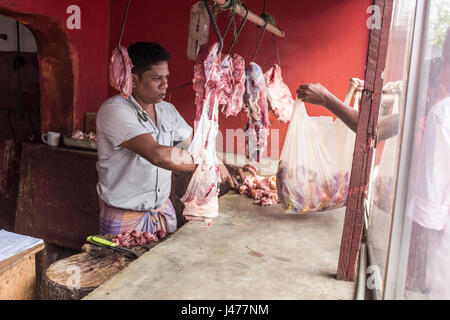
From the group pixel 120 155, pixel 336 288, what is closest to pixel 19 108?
pixel 120 155

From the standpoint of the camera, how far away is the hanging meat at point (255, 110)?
9.05ft

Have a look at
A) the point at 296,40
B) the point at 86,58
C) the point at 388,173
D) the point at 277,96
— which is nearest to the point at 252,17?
the point at 277,96

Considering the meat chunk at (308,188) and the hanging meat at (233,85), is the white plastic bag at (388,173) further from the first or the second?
the hanging meat at (233,85)

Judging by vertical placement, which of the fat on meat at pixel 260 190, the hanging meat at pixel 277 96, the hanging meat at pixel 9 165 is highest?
the hanging meat at pixel 277 96

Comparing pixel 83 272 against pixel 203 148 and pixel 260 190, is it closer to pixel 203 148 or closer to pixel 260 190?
pixel 203 148

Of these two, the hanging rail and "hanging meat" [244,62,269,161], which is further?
"hanging meat" [244,62,269,161]

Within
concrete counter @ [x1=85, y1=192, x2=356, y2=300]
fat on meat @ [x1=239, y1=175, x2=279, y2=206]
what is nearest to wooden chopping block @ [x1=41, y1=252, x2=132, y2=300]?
concrete counter @ [x1=85, y1=192, x2=356, y2=300]

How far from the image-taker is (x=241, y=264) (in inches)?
75.4

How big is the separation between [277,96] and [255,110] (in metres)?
0.40

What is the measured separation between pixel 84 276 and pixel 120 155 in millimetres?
926

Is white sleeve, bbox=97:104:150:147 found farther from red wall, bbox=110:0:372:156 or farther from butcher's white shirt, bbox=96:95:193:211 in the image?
red wall, bbox=110:0:372:156

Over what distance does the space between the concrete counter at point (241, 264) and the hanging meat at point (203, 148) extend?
19 cm

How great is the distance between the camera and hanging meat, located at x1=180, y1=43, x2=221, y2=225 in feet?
7.11

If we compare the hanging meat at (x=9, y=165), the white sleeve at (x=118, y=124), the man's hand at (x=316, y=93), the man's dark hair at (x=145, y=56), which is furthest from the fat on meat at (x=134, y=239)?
the hanging meat at (x=9, y=165)
